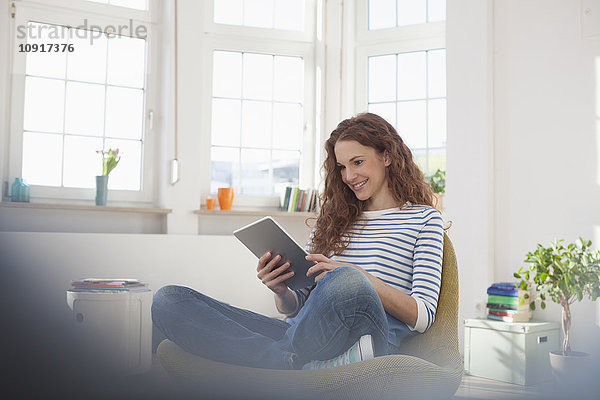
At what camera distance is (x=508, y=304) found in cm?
301

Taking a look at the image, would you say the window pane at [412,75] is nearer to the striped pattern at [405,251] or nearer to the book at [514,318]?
the book at [514,318]

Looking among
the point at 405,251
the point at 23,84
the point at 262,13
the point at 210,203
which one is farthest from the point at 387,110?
the point at 405,251

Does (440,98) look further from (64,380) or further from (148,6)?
(64,380)

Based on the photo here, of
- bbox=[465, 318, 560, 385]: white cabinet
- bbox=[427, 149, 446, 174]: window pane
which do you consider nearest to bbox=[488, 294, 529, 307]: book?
bbox=[465, 318, 560, 385]: white cabinet

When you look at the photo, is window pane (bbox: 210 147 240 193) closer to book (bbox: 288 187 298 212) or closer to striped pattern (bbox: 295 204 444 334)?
book (bbox: 288 187 298 212)

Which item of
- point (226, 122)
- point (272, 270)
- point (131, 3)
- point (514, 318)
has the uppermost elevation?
point (131, 3)

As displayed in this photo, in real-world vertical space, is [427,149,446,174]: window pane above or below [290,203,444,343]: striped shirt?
above

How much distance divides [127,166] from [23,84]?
0.75 meters

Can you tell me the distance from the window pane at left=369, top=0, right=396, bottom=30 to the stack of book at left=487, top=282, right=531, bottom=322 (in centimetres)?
193

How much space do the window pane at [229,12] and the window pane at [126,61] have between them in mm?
542

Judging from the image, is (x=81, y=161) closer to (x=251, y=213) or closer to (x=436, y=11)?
(x=251, y=213)

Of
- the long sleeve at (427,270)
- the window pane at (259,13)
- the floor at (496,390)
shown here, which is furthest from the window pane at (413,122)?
the long sleeve at (427,270)

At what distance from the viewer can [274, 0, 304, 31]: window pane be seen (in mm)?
3969

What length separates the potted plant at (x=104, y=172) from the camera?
3.34 metres
